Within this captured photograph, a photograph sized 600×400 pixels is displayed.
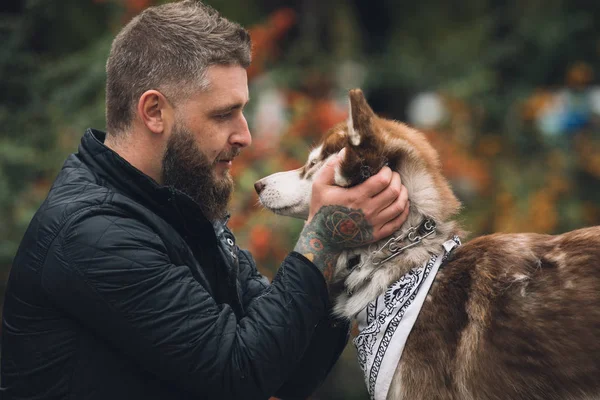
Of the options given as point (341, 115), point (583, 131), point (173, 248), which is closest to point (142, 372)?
point (173, 248)

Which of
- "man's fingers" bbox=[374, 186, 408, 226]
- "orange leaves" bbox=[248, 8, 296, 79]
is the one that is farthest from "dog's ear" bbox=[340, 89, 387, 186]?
"orange leaves" bbox=[248, 8, 296, 79]

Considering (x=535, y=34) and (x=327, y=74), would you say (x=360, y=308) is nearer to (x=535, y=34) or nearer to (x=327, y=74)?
(x=327, y=74)

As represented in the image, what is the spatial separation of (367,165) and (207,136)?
1.87 feet

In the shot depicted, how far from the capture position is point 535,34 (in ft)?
30.6

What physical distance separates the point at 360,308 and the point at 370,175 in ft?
1.60

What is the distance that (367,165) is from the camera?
96.8 inches

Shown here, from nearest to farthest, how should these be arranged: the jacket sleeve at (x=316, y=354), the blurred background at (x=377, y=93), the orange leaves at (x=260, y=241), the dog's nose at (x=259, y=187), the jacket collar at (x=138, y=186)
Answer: the jacket collar at (x=138, y=186), the jacket sleeve at (x=316, y=354), the dog's nose at (x=259, y=187), the orange leaves at (x=260, y=241), the blurred background at (x=377, y=93)

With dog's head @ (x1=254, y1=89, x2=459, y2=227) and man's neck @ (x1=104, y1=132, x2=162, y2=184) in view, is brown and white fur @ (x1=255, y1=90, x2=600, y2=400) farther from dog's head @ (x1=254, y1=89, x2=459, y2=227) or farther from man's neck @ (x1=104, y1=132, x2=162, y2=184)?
man's neck @ (x1=104, y1=132, x2=162, y2=184)

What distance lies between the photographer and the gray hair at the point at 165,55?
2.29 metres

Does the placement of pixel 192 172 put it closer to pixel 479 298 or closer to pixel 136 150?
pixel 136 150

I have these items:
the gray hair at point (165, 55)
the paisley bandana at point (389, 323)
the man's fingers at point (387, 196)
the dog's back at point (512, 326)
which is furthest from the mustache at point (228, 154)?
the dog's back at point (512, 326)

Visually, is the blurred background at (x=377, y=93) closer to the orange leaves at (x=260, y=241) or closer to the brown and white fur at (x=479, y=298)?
the orange leaves at (x=260, y=241)

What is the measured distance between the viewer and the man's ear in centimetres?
228

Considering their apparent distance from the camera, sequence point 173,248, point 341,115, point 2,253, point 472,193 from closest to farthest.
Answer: point 173,248 → point 2,253 → point 341,115 → point 472,193
